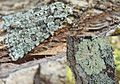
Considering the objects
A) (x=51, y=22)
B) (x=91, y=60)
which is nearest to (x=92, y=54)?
(x=91, y=60)

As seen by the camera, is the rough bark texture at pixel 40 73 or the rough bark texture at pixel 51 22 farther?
the rough bark texture at pixel 51 22

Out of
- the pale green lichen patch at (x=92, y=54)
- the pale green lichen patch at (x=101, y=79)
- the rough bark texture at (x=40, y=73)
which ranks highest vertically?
the pale green lichen patch at (x=92, y=54)

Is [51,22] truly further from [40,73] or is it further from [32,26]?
[40,73]

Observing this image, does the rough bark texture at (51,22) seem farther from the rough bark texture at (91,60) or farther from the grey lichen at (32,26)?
the rough bark texture at (91,60)

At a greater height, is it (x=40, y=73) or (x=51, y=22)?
(x=51, y=22)

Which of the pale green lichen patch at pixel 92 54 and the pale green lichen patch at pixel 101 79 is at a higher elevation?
the pale green lichen patch at pixel 92 54

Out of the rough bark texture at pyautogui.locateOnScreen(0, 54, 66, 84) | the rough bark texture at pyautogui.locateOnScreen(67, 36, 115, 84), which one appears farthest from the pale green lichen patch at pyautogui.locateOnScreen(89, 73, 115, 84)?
the rough bark texture at pyautogui.locateOnScreen(0, 54, 66, 84)

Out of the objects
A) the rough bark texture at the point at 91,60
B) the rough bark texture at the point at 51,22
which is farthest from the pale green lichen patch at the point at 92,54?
the rough bark texture at the point at 51,22

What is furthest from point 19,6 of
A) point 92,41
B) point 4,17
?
point 92,41
